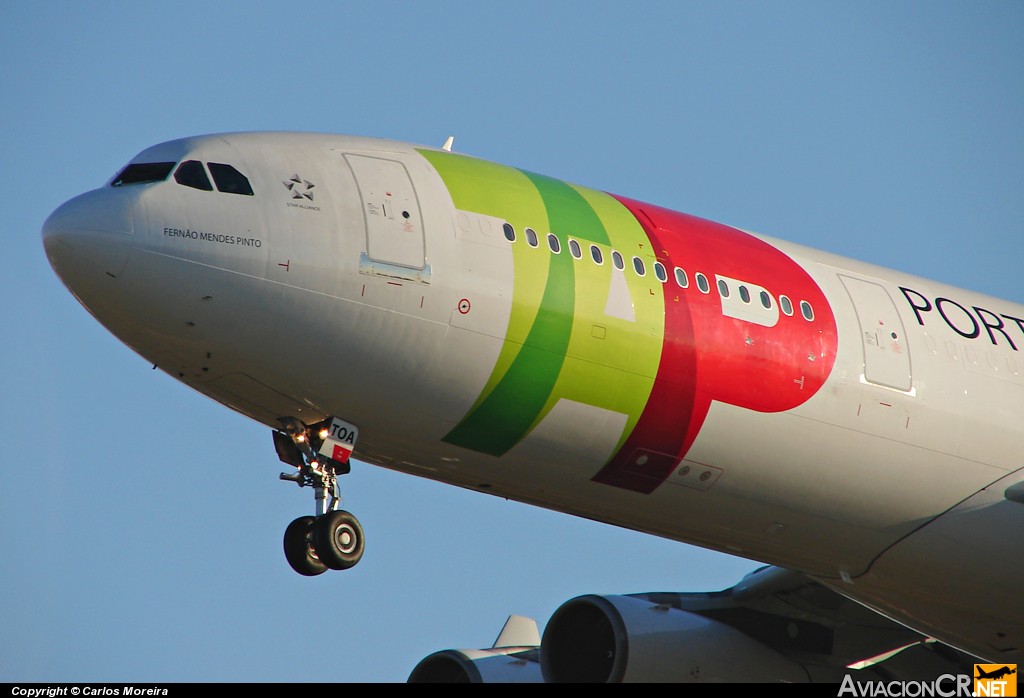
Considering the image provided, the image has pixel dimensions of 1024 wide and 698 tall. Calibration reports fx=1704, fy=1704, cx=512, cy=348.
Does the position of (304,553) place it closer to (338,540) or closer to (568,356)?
(338,540)

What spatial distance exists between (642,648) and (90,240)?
893 cm

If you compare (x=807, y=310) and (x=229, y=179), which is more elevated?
(x=807, y=310)

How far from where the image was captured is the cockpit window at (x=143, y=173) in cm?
1819

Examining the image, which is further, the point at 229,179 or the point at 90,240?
the point at 229,179

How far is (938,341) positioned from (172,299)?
32.4 ft

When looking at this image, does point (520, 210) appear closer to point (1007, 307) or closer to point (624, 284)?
point (624, 284)

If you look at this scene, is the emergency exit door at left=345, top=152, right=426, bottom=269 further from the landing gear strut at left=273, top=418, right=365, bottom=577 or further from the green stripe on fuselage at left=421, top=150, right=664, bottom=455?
the landing gear strut at left=273, top=418, right=365, bottom=577

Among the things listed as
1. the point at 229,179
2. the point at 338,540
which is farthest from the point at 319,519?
the point at 229,179

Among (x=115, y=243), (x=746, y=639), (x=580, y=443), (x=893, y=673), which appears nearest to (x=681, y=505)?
(x=580, y=443)

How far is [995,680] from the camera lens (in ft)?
76.9

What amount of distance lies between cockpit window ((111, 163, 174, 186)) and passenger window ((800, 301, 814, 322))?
769cm

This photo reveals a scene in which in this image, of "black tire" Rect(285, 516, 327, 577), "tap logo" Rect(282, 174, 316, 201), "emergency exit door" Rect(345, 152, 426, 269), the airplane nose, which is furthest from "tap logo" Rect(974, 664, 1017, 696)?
the airplane nose

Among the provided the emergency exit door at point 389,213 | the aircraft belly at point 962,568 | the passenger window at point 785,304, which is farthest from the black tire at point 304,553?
the aircraft belly at point 962,568

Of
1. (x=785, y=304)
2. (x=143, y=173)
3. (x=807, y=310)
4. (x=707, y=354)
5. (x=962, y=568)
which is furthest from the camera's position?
(x=962, y=568)
